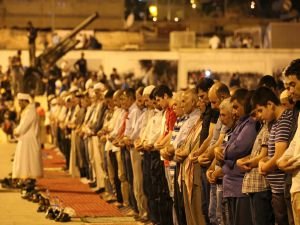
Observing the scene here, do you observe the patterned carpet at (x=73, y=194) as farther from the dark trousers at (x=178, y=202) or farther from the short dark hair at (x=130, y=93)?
the dark trousers at (x=178, y=202)

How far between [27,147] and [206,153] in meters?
9.07

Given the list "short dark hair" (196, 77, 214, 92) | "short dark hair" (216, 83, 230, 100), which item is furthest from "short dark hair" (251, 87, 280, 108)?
"short dark hair" (196, 77, 214, 92)

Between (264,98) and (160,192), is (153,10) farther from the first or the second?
(264,98)

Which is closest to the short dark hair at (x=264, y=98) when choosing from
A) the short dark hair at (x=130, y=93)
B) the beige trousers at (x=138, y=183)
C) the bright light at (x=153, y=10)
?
the beige trousers at (x=138, y=183)

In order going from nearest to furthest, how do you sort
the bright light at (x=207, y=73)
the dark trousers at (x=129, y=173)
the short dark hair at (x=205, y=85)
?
1. the short dark hair at (x=205, y=85)
2. the dark trousers at (x=129, y=173)
3. the bright light at (x=207, y=73)

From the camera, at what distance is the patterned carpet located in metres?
18.3

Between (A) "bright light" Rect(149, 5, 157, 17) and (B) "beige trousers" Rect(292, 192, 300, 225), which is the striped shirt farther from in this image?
(A) "bright light" Rect(149, 5, 157, 17)

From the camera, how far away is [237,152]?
1159cm

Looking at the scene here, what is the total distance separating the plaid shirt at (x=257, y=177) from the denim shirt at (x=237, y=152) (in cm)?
21

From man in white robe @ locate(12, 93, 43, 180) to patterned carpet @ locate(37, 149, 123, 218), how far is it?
0.54m

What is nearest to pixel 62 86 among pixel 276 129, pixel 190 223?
pixel 190 223

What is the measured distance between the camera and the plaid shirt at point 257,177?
1116cm

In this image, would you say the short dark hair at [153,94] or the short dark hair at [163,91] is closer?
the short dark hair at [163,91]

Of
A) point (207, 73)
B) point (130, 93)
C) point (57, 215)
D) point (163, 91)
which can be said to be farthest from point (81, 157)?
point (207, 73)
